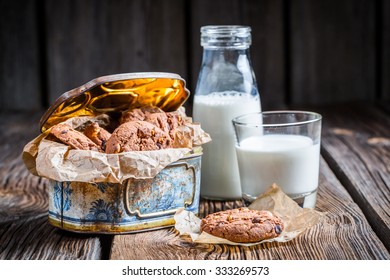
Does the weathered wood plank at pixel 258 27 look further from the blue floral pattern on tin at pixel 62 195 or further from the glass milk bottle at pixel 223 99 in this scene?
the blue floral pattern on tin at pixel 62 195

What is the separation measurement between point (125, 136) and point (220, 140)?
1.06 ft

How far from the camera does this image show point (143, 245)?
1417mm

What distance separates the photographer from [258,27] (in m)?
2.93

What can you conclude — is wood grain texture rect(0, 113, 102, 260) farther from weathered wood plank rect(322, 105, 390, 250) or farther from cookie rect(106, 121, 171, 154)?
weathered wood plank rect(322, 105, 390, 250)

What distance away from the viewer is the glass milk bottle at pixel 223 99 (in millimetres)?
1715

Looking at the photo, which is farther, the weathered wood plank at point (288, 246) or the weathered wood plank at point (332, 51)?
the weathered wood plank at point (332, 51)

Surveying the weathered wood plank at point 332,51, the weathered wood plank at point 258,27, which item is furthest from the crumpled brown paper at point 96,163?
the weathered wood plank at point 332,51

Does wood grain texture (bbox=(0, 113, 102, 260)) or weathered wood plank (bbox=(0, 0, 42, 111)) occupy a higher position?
weathered wood plank (bbox=(0, 0, 42, 111))

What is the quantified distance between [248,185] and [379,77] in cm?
154

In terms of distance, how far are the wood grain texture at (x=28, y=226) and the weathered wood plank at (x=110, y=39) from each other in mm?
719

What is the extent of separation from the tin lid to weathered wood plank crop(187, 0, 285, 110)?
1.27 meters

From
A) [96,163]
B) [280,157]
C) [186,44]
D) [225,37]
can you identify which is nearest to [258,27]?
[186,44]

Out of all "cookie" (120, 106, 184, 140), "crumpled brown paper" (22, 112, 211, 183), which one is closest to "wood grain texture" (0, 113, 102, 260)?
"crumpled brown paper" (22, 112, 211, 183)

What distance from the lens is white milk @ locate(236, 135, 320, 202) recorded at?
160 cm
